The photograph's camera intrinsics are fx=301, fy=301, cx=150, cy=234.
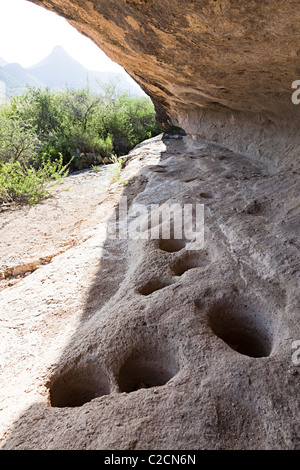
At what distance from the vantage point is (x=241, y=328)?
171cm

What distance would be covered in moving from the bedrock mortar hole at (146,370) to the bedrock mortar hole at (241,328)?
0.33 metres

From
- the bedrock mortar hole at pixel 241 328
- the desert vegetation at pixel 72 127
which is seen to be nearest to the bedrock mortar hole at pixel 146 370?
the bedrock mortar hole at pixel 241 328

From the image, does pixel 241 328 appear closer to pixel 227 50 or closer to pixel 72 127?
pixel 227 50

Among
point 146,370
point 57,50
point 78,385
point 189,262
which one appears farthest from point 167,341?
point 57,50

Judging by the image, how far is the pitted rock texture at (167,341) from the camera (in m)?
1.17

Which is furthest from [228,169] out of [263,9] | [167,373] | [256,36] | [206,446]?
[206,446]

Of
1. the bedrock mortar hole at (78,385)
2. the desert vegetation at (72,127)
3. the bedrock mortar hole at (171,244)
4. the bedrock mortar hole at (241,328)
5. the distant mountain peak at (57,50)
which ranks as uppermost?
the distant mountain peak at (57,50)

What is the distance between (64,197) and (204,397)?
4.92 m

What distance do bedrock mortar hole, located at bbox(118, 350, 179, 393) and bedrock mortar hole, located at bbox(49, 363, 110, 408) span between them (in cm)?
12

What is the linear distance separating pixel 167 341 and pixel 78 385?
1.80ft

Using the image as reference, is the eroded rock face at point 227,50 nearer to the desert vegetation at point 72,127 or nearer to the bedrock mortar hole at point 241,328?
the bedrock mortar hole at point 241,328

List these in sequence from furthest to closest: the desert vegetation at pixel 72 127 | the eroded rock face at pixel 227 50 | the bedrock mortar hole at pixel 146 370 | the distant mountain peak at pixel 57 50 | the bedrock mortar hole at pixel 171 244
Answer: the distant mountain peak at pixel 57 50 < the desert vegetation at pixel 72 127 < the bedrock mortar hole at pixel 171 244 < the eroded rock face at pixel 227 50 < the bedrock mortar hole at pixel 146 370

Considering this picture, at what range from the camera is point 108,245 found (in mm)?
3104

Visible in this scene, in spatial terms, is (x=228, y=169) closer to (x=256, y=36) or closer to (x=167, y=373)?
(x=256, y=36)
